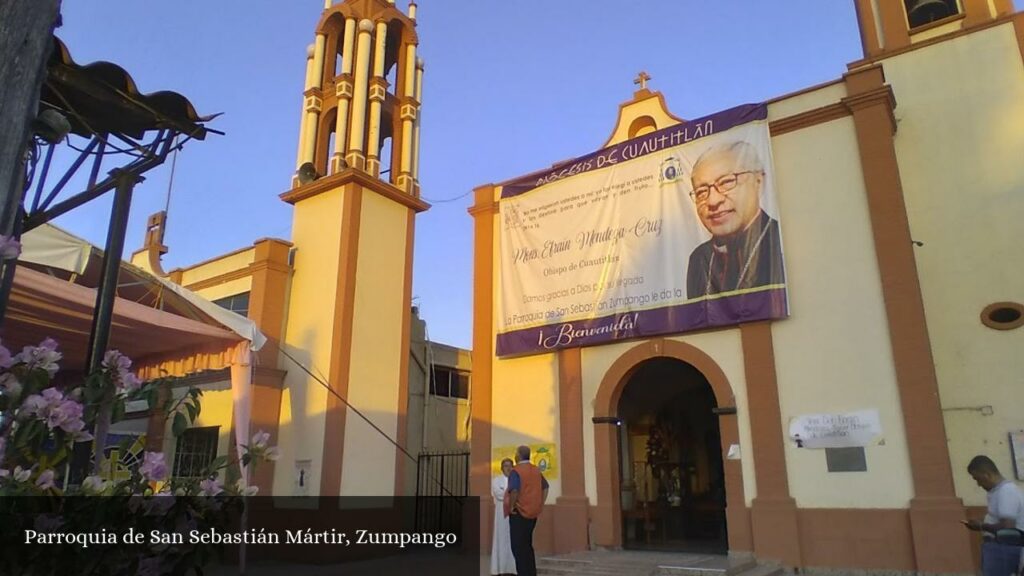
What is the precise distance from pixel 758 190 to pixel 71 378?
11169 mm

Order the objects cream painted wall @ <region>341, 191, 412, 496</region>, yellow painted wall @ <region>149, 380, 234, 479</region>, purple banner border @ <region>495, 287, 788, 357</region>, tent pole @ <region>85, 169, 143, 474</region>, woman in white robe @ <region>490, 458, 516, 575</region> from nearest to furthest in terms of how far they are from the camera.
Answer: tent pole @ <region>85, 169, 143, 474</region>
woman in white robe @ <region>490, 458, 516, 575</region>
purple banner border @ <region>495, 287, 788, 357</region>
cream painted wall @ <region>341, 191, 412, 496</region>
yellow painted wall @ <region>149, 380, 234, 479</region>

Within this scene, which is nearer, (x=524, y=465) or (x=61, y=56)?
(x=61, y=56)

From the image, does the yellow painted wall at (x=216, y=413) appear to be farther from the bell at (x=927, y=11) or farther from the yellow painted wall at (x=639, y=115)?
the bell at (x=927, y=11)

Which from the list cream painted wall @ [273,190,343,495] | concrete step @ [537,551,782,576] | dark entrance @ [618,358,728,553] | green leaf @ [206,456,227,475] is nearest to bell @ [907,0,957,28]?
dark entrance @ [618,358,728,553]

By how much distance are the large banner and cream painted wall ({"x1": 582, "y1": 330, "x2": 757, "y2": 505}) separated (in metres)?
0.27

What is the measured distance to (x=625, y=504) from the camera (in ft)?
39.4

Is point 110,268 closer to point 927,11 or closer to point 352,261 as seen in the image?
point 352,261

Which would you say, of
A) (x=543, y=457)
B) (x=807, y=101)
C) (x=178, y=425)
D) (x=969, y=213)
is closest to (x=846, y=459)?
(x=969, y=213)

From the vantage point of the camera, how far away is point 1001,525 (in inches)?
221

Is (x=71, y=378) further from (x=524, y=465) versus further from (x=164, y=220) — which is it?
(x=164, y=220)

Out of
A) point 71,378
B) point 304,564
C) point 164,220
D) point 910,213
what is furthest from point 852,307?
point 164,220

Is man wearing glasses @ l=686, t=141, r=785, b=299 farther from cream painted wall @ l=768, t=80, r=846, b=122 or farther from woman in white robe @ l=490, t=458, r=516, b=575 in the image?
woman in white robe @ l=490, t=458, r=516, b=575

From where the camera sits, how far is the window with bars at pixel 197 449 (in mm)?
15744

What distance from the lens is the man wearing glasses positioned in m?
10.6
